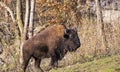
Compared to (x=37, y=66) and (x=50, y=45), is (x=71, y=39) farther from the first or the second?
(x=37, y=66)

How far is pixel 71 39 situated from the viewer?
10578 mm

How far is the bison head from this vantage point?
34.1 ft

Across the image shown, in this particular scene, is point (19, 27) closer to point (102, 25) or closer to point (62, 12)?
point (102, 25)

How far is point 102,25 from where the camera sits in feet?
40.2

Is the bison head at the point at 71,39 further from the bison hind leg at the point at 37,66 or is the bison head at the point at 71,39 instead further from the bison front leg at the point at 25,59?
the bison front leg at the point at 25,59

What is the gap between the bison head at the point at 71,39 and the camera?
410 inches

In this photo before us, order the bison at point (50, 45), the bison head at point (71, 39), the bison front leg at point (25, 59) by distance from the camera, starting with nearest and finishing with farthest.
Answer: the bison at point (50, 45) → the bison front leg at point (25, 59) → the bison head at point (71, 39)

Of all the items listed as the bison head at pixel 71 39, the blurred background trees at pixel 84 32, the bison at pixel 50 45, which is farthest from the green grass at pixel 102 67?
the blurred background trees at pixel 84 32

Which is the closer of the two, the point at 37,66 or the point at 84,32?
the point at 37,66

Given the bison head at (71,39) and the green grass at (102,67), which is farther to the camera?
the bison head at (71,39)

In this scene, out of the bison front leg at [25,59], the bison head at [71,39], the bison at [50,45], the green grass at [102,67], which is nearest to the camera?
the green grass at [102,67]

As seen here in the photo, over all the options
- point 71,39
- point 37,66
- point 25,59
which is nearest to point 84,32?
point 71,39

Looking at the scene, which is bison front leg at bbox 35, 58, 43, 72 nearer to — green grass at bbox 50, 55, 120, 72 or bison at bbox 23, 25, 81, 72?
bison at bbox 23, 25, 81, 72

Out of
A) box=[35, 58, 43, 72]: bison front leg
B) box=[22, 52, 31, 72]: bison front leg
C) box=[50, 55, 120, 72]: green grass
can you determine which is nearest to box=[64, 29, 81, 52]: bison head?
box=[35, 58, 43, 72]: bison front leg
